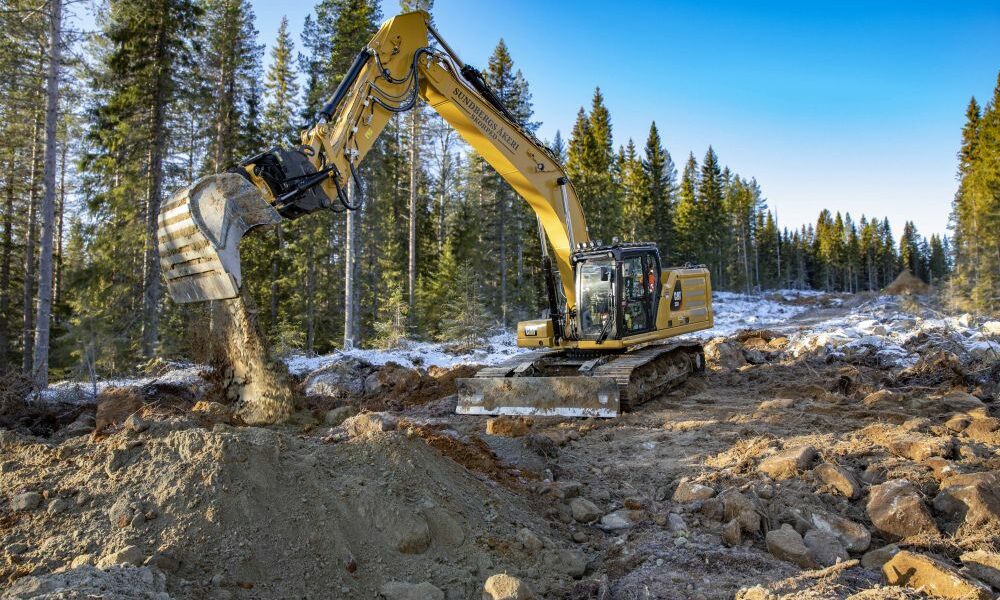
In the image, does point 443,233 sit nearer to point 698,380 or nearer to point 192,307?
point 192,307

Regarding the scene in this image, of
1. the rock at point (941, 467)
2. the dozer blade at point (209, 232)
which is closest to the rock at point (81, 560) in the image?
the dozer blade at point (209, 232)

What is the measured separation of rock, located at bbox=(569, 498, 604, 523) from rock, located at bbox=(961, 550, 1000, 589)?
258 cm

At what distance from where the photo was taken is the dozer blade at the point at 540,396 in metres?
9.27

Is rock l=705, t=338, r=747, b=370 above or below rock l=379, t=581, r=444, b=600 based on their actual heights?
above

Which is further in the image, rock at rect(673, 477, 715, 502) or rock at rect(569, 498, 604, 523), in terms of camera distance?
rock at rect(673, 477, 715, 502)

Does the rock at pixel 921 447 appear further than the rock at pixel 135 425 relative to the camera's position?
Yes

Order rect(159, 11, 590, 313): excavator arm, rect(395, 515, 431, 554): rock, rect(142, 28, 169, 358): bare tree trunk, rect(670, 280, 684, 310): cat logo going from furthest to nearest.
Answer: rect(142, 28, 169, 358): bare tree trunk → rect(670, 280, 684, 310): cat logo → rect(159, 11, 590, 313): excavator arm → rect(395, 515, 431, 554): rock

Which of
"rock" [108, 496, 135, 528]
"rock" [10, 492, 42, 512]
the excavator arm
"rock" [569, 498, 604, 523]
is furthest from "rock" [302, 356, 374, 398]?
"rock" [108, 496, 135, 528]

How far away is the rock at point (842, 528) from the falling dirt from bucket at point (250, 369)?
225 inches

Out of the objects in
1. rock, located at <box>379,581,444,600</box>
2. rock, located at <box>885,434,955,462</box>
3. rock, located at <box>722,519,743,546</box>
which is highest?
rock, located at <box>885,434,955,462</box>

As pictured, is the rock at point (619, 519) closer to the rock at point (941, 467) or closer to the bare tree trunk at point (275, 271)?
the rock at point (941, 467)

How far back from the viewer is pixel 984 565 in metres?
3.79

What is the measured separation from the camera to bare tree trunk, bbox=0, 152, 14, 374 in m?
19.7

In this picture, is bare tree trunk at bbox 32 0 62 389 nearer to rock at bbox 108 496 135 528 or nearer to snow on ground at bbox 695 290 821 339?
rock at bbox 108 496 135 528
